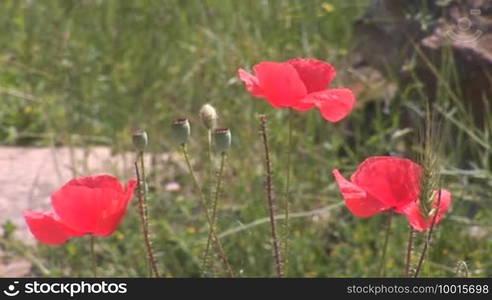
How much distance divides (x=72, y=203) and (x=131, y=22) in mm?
3168

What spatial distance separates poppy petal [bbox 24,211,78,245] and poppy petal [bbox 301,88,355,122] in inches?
17.9

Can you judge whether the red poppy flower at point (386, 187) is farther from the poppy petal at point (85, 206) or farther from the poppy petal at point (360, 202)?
the poppy petal at point (85, 206)

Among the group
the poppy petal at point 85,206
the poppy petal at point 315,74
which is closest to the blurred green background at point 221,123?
the poppy petal at point 315,74

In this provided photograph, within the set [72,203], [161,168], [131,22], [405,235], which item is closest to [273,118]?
[161,168]

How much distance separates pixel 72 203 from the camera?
6.79ft

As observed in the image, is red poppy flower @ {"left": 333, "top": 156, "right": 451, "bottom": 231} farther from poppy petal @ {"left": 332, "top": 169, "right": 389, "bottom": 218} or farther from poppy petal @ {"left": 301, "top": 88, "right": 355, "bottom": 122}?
poppy petal @ {"left": 301, "top": 88, "right": 355, "bottom": 122}

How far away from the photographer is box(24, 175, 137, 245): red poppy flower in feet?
6.80

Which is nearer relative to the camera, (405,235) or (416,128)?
(405,235)

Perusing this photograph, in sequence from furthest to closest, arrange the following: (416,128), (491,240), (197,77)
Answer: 1. (197,77)
2. (416,128)
3. (491,240)

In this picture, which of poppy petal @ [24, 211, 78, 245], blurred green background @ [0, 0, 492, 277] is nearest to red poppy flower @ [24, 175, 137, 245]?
poppy petal @ [24, 211, 78, 245]

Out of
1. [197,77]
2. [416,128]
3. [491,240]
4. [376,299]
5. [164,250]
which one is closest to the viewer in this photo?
[376,299]

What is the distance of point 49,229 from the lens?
211cm

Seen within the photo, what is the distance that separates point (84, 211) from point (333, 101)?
456 millimetres

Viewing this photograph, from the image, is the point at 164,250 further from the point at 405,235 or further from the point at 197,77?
the point at 197,77
